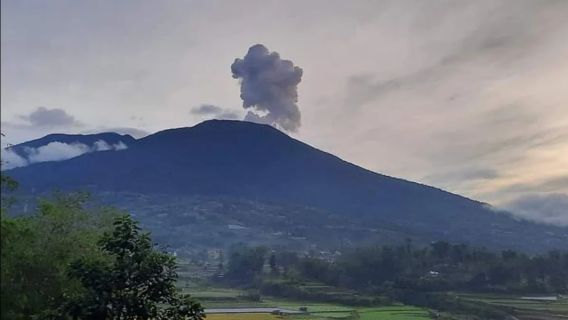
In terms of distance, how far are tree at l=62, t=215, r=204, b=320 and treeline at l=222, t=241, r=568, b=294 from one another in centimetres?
5318

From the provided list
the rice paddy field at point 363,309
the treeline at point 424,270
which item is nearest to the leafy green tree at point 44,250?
the rice paddy field at point 363,309

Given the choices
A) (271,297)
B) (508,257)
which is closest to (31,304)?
(271,297)

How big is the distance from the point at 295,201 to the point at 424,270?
102 metres

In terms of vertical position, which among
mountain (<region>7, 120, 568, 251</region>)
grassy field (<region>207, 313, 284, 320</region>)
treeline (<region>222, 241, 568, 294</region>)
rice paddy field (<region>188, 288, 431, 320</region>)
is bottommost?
grassy field (<region>207, 313, 284, 320</region>)

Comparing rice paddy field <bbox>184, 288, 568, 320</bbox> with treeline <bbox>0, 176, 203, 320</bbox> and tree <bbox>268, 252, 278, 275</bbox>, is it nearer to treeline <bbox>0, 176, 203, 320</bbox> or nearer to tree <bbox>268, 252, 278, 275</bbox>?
tree <bbox>268, 252, 278, 275</bbox>

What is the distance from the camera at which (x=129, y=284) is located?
38.1ft

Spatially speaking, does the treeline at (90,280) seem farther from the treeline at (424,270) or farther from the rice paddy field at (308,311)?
the treeline at (424,270)

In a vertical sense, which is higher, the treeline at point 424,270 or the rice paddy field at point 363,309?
the treeline at point 424,270

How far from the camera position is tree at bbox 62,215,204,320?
11.2 meters

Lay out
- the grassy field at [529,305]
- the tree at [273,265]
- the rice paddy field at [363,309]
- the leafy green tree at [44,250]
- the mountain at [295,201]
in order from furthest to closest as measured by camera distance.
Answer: the mountain at [295,201] → the tree at [273,265] → the grassy field at [529,305] → the rice paddy field at [363,309] → the leafy green tree at [44,250]

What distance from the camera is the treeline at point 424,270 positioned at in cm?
6391

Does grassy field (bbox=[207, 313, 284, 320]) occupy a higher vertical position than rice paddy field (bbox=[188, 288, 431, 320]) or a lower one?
lower

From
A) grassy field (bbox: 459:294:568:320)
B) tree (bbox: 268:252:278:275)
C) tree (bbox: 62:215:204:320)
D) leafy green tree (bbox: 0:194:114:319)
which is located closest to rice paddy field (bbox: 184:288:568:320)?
grassy field (bbox: 459:294:568:320)

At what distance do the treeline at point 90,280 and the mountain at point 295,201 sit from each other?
106625 millimetres
